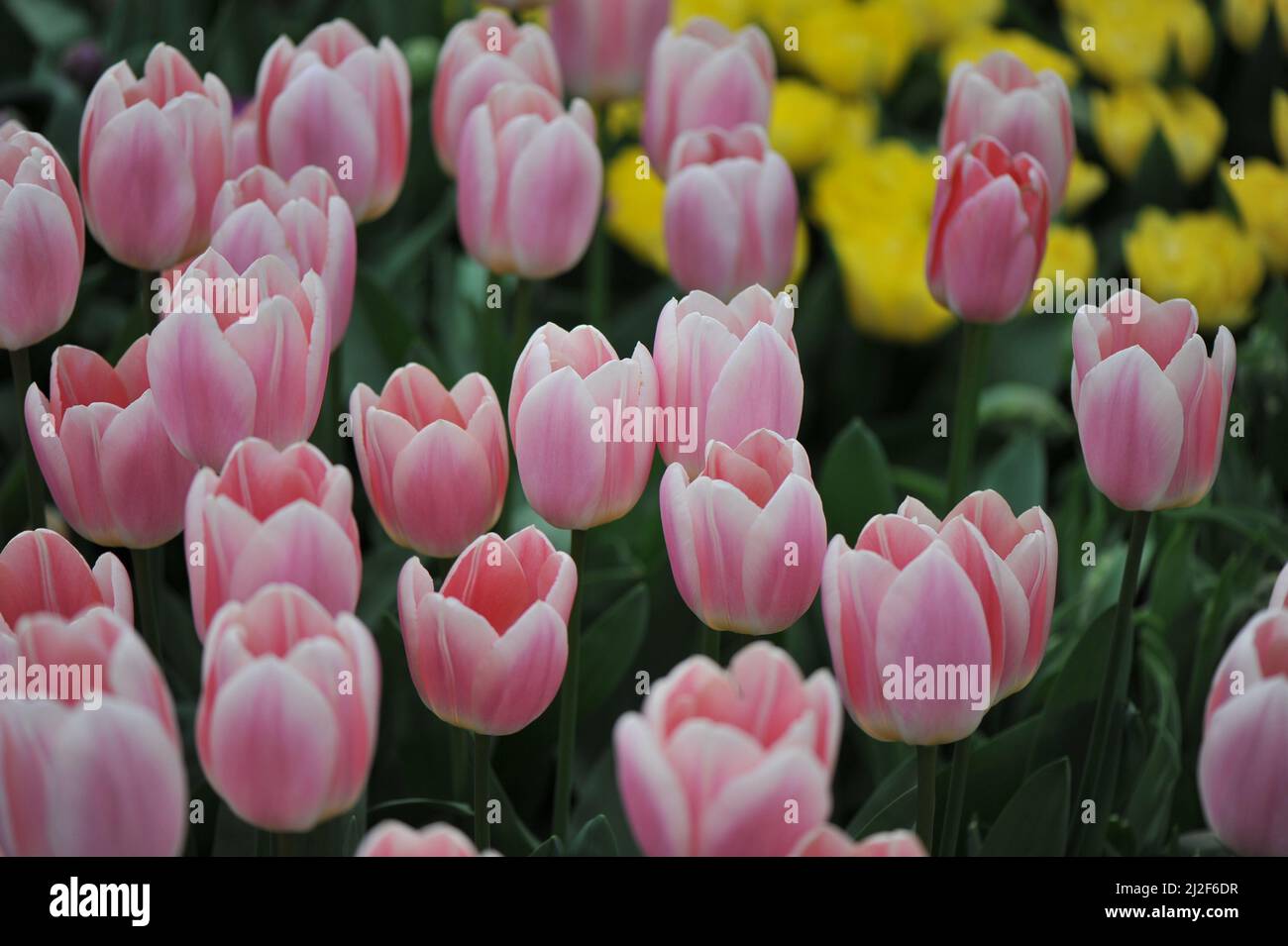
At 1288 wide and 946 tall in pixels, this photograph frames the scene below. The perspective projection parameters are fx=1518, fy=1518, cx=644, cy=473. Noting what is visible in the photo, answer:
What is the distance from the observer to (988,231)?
3.05 ft

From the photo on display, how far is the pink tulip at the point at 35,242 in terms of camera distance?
0.78 m

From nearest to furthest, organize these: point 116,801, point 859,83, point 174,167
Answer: point 116,801, point 174,167, point 859,83

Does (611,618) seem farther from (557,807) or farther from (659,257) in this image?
(659,257)

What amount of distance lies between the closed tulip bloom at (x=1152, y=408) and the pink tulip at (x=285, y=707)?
0.39 metres

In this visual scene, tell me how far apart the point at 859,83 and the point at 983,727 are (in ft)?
2.97

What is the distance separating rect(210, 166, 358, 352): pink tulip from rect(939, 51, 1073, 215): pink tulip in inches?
17.0

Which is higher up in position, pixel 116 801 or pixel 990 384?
pixel 990 384

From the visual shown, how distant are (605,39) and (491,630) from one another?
70 centimetres

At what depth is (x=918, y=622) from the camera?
0.62 meters

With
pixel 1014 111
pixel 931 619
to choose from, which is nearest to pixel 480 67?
pixel 1014 111

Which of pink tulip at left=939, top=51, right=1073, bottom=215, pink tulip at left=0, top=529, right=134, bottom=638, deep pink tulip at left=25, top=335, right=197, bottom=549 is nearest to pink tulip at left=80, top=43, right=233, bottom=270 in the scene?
deep pink tulip at left=25, top=335, right=197, bottom=549

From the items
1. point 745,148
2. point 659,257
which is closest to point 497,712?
point 745,148

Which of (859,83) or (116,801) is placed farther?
(859,83)

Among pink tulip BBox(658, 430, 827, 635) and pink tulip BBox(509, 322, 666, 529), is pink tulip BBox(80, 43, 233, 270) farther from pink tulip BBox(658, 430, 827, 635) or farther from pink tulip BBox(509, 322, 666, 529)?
pink tulip BBox(658, 430, 827, 635)
